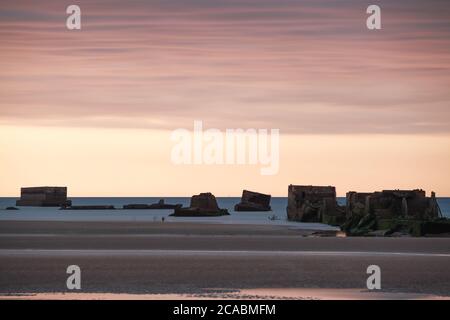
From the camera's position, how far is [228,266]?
1459 inches

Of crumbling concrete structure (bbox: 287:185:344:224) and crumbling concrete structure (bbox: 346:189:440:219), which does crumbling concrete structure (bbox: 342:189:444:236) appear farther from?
crumbling concrete structure (bbox: 287:185:344:224)

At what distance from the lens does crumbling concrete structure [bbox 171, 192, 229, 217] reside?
12431 cm

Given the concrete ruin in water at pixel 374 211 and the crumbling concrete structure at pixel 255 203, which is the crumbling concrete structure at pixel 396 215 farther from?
the crumbling concrete structure at pixel 255 203

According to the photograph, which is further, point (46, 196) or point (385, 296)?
point (46, 196)

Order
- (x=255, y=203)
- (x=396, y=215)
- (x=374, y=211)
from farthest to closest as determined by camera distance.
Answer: (x=255, y=203), (x=396, y=215), (x=374, y=211)

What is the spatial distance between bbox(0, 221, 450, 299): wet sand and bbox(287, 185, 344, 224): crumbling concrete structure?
100ft

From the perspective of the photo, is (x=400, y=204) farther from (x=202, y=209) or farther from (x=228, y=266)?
(x=202, y=209)

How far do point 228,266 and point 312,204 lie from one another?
191 feet

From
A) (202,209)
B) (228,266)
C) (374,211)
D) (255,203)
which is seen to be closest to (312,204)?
(374,211)

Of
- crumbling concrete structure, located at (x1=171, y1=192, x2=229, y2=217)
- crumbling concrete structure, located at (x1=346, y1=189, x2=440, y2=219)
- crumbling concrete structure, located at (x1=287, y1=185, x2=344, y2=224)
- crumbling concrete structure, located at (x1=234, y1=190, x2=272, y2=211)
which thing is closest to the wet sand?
crumbling concrete structure, located at (x1=346, y1=189, x2=440, y2=219)
